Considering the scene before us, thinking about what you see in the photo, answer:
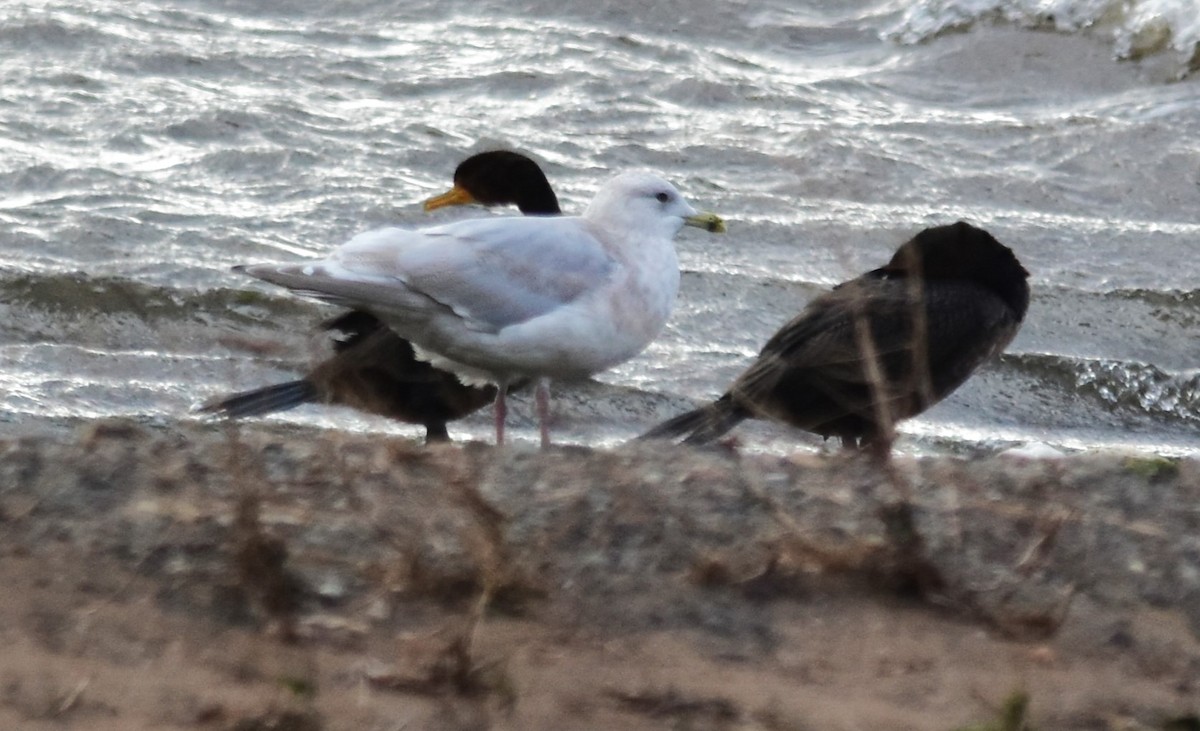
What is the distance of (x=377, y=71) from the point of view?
13.8 meters

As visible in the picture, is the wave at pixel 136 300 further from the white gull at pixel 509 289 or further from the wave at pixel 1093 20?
the wave at pixel 1093 20

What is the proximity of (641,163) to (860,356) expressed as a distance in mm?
6035

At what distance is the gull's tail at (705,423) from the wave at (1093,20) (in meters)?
→ 9.40

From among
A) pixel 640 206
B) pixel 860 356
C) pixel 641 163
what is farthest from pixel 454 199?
pixel 641 163

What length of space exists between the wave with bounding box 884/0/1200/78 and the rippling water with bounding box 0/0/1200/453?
26 mm

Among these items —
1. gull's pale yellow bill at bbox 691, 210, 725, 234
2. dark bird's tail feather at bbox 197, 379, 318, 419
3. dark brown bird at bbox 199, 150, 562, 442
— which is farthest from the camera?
dark bird's tail feather at bbox 197, 379, 318, 419

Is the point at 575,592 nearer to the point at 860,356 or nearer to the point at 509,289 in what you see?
the point at 509,289

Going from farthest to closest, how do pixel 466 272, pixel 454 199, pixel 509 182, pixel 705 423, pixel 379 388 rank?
pixel 454 199
pixel 509 182
pixel 379 388
pixel 705 423
pixel 466 272

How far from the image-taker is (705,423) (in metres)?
6.46

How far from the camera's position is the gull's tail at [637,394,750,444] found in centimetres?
641

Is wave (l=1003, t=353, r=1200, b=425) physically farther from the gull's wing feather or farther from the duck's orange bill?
the gull's wing feather

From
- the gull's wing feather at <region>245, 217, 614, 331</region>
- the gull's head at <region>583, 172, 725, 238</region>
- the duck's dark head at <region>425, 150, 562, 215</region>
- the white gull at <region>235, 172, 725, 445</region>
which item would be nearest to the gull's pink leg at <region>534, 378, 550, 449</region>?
the white gull at <region>235, 172, 725, 445</region>

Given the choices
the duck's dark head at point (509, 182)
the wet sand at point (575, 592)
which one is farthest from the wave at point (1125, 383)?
the wet sand at point (575, 592)

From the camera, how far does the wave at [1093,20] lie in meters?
15.1
